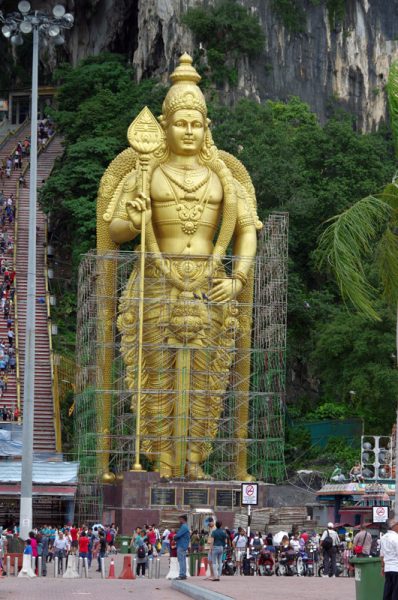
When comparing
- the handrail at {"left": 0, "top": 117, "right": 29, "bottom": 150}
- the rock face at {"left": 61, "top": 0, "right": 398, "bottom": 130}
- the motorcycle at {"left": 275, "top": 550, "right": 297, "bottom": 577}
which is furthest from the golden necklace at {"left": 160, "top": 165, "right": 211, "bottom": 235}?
the handrail at {"left": 0, "top": 117, "right": 29, "bottom": 150}

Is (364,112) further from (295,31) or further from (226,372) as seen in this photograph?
(226,372)

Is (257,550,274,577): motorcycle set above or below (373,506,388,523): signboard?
below

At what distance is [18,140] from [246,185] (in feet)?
105

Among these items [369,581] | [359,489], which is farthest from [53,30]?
[369,581]

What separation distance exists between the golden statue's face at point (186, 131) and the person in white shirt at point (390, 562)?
2091 cm

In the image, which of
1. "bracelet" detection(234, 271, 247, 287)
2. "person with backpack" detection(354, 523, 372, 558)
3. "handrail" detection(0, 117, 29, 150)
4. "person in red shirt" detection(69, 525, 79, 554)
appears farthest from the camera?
"handrail" detection(0, 117, 29, 150)

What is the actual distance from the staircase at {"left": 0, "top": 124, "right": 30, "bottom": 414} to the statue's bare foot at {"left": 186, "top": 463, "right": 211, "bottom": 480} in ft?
35.0

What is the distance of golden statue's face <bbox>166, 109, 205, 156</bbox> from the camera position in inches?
1558

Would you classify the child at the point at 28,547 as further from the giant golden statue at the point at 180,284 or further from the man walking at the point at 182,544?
the giant golden statue at the point at 180,284

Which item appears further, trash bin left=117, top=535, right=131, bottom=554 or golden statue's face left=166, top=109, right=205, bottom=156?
golden statue's face left=166, top=109, right=205, bottom=156

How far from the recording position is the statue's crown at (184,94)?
39.6m

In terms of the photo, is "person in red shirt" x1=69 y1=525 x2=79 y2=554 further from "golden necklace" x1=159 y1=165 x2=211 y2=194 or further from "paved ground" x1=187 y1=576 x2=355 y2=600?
"golden necklace" x1=159 y1=165 x2=211 y2=194

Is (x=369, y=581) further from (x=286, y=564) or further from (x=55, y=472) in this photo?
(x=55, y=472)

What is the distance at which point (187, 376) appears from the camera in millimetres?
39094
